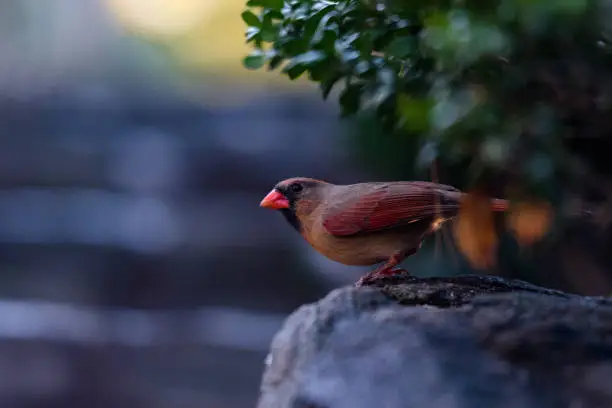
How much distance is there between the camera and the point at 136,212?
3016 millimetres

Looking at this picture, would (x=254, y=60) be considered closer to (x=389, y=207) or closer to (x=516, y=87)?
(x=389, y=207)

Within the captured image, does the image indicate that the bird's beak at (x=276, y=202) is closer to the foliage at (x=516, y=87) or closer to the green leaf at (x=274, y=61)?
the green leaf at (x=274, y=61)

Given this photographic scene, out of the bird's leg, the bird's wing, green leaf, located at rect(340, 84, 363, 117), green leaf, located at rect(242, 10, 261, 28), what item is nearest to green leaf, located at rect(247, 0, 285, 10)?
green leaf, located at rect(242, 10, 261, 28)

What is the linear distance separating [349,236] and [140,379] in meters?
1.97

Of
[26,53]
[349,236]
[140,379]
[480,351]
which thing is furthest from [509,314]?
[26,53]

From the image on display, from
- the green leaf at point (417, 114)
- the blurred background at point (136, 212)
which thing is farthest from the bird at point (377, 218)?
the blurred background at point (136, 212)

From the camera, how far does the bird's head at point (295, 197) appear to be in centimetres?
139

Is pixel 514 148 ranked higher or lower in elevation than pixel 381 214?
higher

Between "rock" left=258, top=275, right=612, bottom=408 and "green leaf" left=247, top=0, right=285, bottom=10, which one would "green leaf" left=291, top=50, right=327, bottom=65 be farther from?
"rock" left=258, top=275, right=612, bottom=408

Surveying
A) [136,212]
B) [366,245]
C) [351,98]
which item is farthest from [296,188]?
[136,212]

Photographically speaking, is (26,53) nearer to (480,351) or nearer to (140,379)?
(140,379)

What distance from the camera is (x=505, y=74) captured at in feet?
2.40

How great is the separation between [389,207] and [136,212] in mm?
1966

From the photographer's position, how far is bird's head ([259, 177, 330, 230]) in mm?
1393
